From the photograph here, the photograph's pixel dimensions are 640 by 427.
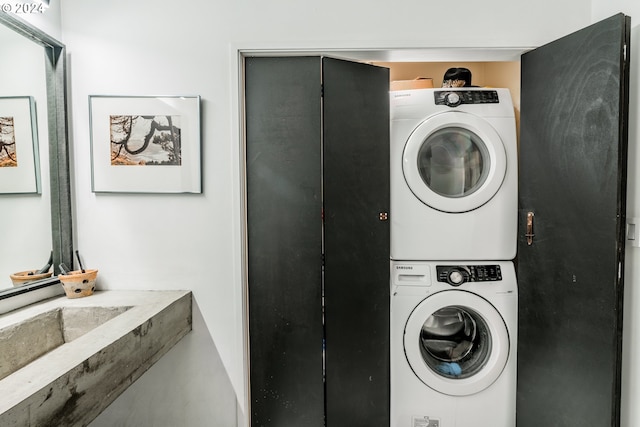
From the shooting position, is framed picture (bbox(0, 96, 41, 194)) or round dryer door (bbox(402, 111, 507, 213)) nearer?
framed picture (bbox(0, 96, 41, 194))

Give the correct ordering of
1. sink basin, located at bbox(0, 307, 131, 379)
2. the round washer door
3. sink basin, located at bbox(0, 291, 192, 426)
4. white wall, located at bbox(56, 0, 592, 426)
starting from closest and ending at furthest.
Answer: sink basin, located at bbox(0, 291, 192, 426) < sink basin, located at bbox(0, 307, 131, 379) < white wall, located at bbox(56, 0, 592, 426) < the round washer door

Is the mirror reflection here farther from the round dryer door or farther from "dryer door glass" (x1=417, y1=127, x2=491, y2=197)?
"dryer door glass" (x1=417, y1=127, x2=491, y2=197)

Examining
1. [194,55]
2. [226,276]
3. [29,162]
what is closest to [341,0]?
[194,55]

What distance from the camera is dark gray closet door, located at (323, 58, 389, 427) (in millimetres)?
1821

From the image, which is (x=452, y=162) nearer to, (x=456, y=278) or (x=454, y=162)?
(x=454, y=162)

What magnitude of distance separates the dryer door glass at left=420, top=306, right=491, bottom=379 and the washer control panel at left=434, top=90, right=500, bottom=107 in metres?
1.15

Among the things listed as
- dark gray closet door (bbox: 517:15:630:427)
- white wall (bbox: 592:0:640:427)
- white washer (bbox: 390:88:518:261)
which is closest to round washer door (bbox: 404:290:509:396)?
dark gray closet door (bbox: 517:15:630:427)

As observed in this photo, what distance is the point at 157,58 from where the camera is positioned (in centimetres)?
178

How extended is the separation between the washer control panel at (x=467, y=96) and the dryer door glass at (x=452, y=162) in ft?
0.50

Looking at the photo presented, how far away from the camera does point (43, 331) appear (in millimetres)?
1443

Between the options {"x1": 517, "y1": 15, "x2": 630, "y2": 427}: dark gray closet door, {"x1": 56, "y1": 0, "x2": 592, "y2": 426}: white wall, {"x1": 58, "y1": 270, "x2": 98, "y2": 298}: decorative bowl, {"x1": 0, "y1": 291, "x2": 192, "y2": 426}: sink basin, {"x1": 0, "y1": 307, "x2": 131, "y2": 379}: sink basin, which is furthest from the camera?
{"x1": 56, "y1": 0, "x2": 592, "y2": 426}: white wall

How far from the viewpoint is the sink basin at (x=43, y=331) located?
1.28m

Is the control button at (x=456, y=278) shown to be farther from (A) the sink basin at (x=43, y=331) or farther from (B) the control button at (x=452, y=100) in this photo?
(A) the sink basin at (x=43, y=331)

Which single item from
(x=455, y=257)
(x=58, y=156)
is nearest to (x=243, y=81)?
(x=58, y=156)
